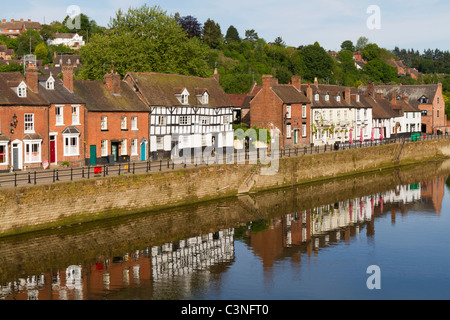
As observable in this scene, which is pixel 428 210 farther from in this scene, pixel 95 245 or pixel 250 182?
pixel 95 245

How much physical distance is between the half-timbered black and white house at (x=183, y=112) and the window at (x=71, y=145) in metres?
7.61

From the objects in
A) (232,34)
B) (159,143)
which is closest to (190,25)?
(232,34)

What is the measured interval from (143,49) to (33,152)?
75.8ft

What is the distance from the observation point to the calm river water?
77.4 ft

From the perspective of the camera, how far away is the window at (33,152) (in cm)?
3838

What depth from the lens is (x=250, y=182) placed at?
4462 centimetres

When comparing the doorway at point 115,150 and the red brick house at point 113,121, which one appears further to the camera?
the doorway at point 115,150

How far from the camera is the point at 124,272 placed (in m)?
25.7

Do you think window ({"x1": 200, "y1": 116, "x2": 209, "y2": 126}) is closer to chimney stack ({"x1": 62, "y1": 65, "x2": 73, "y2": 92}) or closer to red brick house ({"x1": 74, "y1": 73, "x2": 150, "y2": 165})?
red brick house ({"x1": 74, "y1": 73, "x2": 150, "y2": 165})

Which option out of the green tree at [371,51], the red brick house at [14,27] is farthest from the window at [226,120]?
the red brick house at [14,27]

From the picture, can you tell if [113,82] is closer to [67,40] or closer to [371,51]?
[67,40]

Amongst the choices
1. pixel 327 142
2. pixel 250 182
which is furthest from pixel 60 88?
pixel 327 142

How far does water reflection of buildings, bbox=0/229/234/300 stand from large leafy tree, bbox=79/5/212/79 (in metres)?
30.5

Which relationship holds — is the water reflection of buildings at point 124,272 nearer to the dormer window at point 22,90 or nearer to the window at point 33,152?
the window at point 33,152
